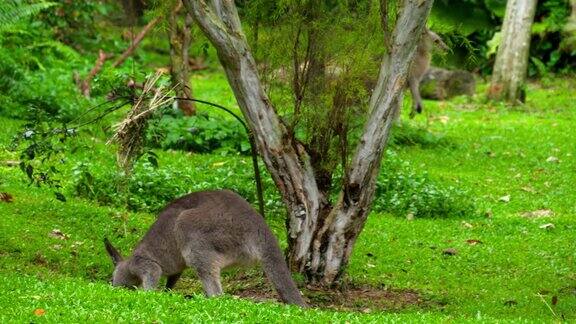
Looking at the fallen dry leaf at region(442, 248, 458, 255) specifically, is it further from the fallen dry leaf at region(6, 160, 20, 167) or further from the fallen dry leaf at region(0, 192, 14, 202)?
the fallen dry leaf at region(6, 160, 20, 167)

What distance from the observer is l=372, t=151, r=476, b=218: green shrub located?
559 inches

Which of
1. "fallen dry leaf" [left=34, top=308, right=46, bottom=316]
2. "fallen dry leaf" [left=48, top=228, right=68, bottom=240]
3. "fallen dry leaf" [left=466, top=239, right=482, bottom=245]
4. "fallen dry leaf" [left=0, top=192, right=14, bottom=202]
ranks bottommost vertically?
"fallen dry leaf" [left=466, top=239, right=482, bottom=245]

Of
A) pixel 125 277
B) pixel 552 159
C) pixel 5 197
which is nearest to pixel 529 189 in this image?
pixel 552 159

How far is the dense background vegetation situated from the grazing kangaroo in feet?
2.27

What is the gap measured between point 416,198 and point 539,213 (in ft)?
5.86

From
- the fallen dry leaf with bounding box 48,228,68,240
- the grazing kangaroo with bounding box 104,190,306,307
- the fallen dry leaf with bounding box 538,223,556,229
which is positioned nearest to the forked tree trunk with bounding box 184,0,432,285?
the grazing kangaroo with bounding box 104,190,306,307

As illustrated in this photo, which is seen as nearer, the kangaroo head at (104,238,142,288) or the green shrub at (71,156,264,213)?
the kangaroo head at (104,238,142,288)

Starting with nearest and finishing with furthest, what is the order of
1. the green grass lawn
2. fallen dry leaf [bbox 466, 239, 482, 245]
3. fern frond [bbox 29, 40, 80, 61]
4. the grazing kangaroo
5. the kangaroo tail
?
1. the green grass lawn
2. the kangaroo tail
3. the grazing kangaroo
4. fallen dry leaf [bbox 466, 239, 482, 245]
5. fern frond [bbox 29, 40, 80, 61]

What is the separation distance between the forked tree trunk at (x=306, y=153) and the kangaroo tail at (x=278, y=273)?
136cm

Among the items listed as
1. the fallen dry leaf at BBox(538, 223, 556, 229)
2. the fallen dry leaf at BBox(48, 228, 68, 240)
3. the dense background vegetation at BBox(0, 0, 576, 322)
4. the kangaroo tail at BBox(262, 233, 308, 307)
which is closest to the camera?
the kangaroo tail at BBox(262, 233, 308, 307)

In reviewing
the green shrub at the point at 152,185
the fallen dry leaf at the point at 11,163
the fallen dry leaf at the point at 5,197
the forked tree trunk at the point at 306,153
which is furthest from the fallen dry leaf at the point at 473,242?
the fallen dry leaf at the point at 11,163

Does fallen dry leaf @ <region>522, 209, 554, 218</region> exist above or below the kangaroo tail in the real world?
below

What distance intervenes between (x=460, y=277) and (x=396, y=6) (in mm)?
2975

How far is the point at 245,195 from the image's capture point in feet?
44.7
